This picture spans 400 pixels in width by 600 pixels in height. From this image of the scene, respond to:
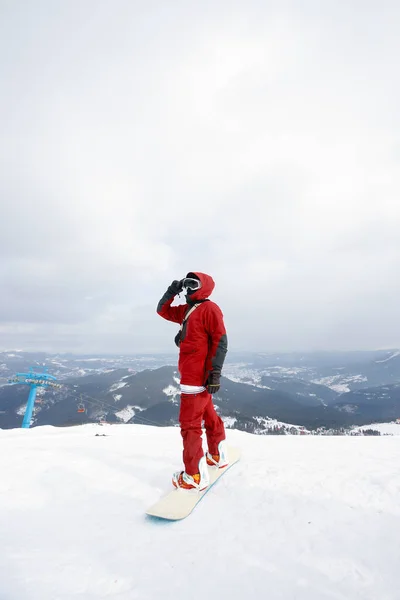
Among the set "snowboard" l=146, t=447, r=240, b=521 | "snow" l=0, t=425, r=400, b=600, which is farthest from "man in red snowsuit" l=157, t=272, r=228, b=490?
"snow" l=0, t=425, r=400, b=600

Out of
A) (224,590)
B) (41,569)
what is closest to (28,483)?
(41,569)

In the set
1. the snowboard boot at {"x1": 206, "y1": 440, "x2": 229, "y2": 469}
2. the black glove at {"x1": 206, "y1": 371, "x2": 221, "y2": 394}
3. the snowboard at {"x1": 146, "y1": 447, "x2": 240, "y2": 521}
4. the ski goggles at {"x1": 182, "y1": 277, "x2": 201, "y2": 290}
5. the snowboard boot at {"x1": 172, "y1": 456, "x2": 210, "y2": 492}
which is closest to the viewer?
the snowboard at {"x1": 146, "y1": 447, "x2": 240, "y2": 521}

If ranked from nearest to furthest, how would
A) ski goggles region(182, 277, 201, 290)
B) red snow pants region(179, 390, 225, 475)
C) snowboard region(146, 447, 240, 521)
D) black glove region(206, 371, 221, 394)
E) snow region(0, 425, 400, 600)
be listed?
snow region(0, 425, 400, 600), snowboard region(146, 447, 240, 521), red snow pants region(179, 390, 225, 475), black glove region(206, 371, 221, 394), ski goggles region(182, 277, 201, 290)

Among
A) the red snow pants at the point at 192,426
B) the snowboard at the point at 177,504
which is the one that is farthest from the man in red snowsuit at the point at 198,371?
the snowboard at the point at 177,504

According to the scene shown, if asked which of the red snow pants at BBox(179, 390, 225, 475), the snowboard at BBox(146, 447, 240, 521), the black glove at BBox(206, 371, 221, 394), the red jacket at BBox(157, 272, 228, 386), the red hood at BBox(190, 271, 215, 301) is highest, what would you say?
the red hood at BBox(190, 271, 215, 301)

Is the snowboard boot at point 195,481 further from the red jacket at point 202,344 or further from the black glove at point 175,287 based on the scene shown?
the black glove at point 175,287

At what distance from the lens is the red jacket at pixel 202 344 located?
4.88 meters

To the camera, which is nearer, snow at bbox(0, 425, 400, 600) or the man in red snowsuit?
snow at bbox(0, 425, 400, 600)

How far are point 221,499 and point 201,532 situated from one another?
90cm

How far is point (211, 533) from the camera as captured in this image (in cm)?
338

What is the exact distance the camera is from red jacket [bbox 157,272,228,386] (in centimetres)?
488

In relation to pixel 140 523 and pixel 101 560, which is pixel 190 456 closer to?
pixel 140 523

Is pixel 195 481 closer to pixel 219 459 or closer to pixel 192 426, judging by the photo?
pixel 192 426

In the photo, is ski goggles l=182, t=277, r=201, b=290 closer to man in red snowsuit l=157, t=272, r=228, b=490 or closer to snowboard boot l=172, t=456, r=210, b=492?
man in red snowsuit l=157, t=272, r=228, b=490
